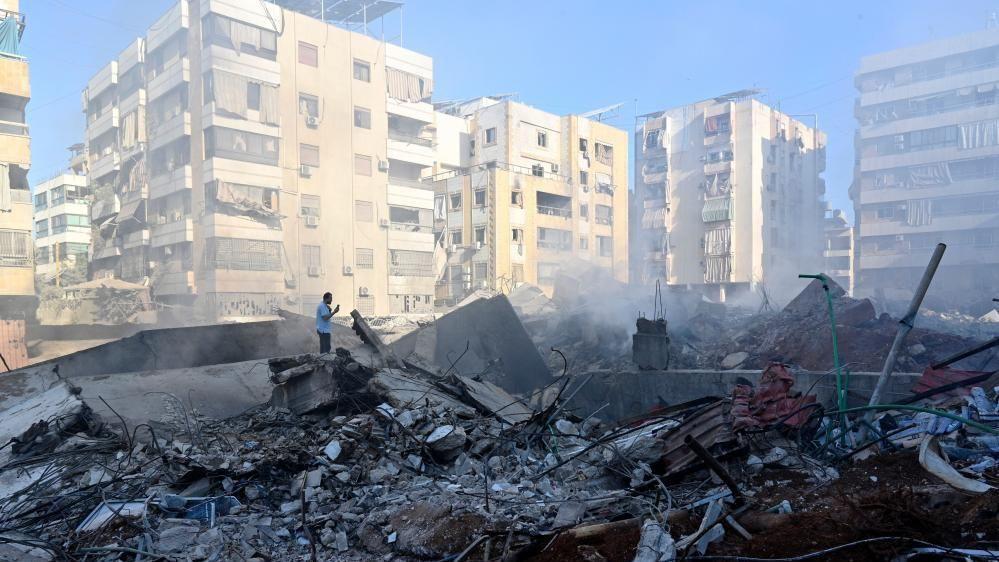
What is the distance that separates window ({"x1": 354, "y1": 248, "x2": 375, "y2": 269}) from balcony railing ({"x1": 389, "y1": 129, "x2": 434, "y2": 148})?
667cm

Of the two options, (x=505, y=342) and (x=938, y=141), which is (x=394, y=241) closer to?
(x=505, y=342)

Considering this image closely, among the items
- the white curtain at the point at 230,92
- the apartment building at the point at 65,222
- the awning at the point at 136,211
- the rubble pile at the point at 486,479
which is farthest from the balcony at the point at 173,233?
the rubble pile at the point at 486,479

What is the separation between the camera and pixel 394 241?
3281 cm

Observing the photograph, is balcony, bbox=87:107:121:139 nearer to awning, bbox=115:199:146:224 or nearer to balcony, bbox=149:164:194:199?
awning, bbox=115:199:146:224

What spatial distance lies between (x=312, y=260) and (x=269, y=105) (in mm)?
7415

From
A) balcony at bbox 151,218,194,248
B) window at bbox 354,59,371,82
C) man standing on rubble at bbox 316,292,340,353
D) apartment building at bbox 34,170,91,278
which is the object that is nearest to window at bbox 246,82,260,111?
window at bbox 354,59,371,82

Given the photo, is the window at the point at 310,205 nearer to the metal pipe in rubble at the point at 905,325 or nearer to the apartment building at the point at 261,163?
the apartment building at the point at 261,163

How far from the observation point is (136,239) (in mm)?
31453

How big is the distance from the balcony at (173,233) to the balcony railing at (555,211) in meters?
20.1

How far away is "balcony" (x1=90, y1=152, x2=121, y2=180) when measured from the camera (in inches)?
1291

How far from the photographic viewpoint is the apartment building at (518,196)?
120ft

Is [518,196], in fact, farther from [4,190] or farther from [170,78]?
[4,190]

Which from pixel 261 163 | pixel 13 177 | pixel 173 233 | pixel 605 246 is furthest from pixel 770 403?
pixel 605 246

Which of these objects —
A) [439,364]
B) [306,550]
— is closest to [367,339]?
[439,364]
